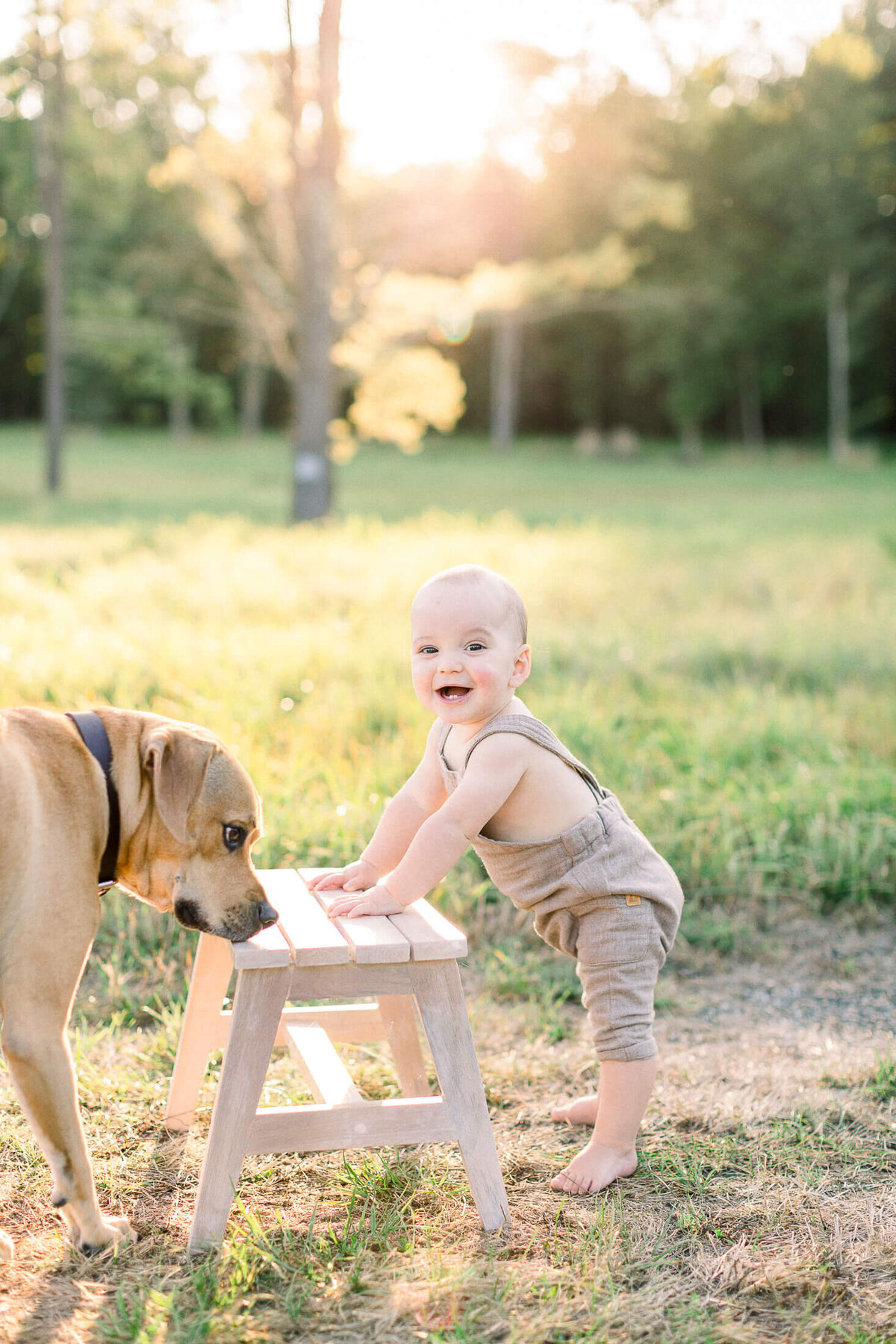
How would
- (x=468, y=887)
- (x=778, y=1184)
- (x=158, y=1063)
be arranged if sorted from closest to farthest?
(x=778, y=1184)
(x=158, y=1063)
(x=468, y=887)

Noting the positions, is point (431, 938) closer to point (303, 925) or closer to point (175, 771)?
point (303, 925)

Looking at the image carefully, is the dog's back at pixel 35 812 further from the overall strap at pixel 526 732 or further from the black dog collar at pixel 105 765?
the overall strap at pixel 526 732

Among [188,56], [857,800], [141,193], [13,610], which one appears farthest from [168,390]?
[857,800]

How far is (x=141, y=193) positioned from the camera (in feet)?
119

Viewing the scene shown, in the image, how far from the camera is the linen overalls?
271 cm

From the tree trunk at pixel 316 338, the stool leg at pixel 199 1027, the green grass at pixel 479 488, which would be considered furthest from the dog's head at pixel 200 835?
the tree trunk at pixel 316 338

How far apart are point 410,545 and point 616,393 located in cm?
3838

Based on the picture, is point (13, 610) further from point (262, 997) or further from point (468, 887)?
point (262, 997)

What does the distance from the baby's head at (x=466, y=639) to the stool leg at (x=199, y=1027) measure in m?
0.81

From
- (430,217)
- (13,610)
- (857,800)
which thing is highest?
(430,217)

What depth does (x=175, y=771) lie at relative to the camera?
2.44m

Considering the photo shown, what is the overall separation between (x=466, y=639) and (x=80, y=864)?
3.12 ft

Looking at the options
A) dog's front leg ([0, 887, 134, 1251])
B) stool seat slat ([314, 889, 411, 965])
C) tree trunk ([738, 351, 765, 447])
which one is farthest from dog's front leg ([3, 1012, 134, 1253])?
tree trunk ([738, 351, 765, 447])

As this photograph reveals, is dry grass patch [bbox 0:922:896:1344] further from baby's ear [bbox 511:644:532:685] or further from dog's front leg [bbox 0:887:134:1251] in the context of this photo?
baby's ear [bbox 511:644:532:685]
